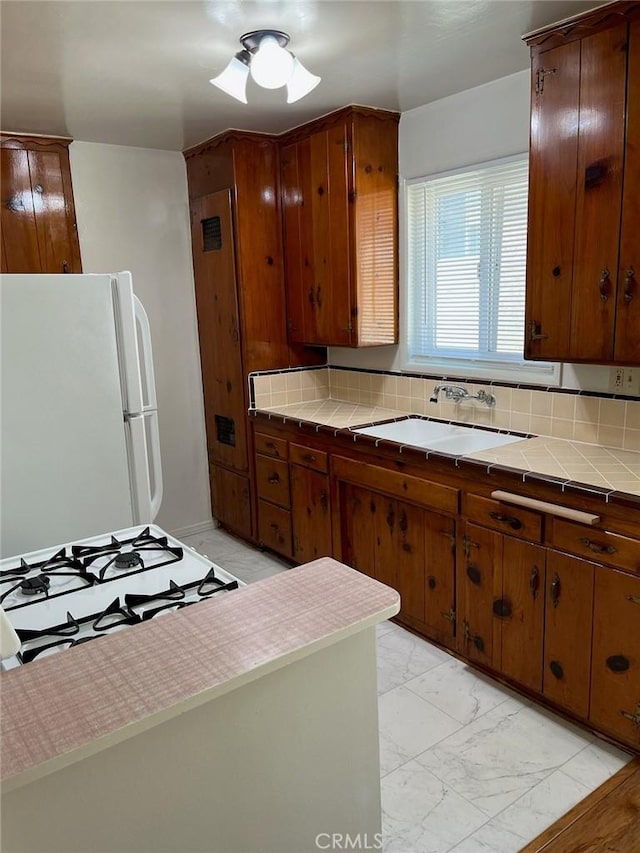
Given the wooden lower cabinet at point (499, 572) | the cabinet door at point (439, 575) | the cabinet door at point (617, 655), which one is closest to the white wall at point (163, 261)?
the wooden lower cabinet at point (499, 572)

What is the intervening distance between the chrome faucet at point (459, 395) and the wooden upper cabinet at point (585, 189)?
0.64 m

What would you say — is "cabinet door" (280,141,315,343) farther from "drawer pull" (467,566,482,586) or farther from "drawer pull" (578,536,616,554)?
"drawer pull" (578,536,616,554)

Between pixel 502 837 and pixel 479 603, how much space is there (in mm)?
843

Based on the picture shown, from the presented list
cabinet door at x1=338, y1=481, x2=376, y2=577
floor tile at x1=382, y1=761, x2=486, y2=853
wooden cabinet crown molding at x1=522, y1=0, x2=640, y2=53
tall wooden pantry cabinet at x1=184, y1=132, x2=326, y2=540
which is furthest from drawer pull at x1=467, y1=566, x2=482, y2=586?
wooden cabinet crown molding at x1=522, y1=0, x2=640, y2=53

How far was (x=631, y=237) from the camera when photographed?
208 cm

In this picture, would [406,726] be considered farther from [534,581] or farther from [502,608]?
[534,581]

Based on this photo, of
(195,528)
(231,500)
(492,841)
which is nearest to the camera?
(492,841)

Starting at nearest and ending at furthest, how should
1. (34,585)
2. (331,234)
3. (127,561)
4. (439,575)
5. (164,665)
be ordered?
1. (164,665)
2. (34,585)
3. (127,561)
4. (439,575)
5. (331,234)

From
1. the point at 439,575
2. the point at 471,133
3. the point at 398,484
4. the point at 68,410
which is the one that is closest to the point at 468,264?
the point at 471,133

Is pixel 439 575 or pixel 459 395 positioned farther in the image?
pixel 459 395

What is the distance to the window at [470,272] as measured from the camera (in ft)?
9.43

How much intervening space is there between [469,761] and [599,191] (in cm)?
201

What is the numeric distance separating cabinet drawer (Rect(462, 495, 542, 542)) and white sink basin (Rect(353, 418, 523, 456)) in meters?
0.44

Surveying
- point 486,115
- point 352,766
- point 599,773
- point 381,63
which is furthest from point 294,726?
point 486,115
